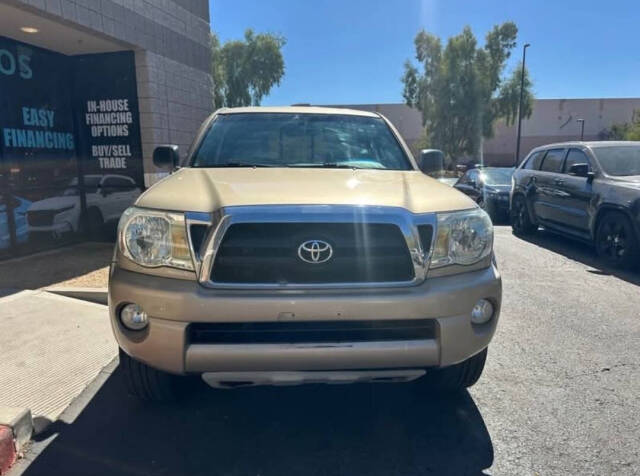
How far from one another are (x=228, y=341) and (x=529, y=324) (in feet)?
10.9

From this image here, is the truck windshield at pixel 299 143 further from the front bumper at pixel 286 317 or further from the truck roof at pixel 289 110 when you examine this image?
the front bumper at pixel 286 317

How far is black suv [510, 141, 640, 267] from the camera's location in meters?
6.54

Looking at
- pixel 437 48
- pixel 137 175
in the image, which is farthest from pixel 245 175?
pixel 437 48

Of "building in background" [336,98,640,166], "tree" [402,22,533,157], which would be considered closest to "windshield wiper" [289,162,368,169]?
"tree" [402,22,533,157]

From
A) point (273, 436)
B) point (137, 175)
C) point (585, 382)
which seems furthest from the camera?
point (137, 175)

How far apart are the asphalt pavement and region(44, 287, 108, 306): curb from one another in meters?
1.74

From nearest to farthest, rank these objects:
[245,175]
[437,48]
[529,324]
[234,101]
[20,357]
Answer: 1. [245,175]
2. [20,357]
3. [529,324]
4. [234,101]
5. [437,48]

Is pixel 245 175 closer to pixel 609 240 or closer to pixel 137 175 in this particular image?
pixel 137 175

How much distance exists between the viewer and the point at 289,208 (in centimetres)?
235

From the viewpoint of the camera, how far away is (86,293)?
5059mm

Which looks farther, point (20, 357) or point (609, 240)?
point (609, 240)

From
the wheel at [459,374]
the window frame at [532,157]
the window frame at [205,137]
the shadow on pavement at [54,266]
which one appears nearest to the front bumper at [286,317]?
the wheel at [459,374]

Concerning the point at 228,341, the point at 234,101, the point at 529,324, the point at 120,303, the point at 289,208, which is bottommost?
the point at 529,324

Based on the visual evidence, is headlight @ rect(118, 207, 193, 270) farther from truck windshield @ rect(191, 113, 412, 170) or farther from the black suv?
the black suv
